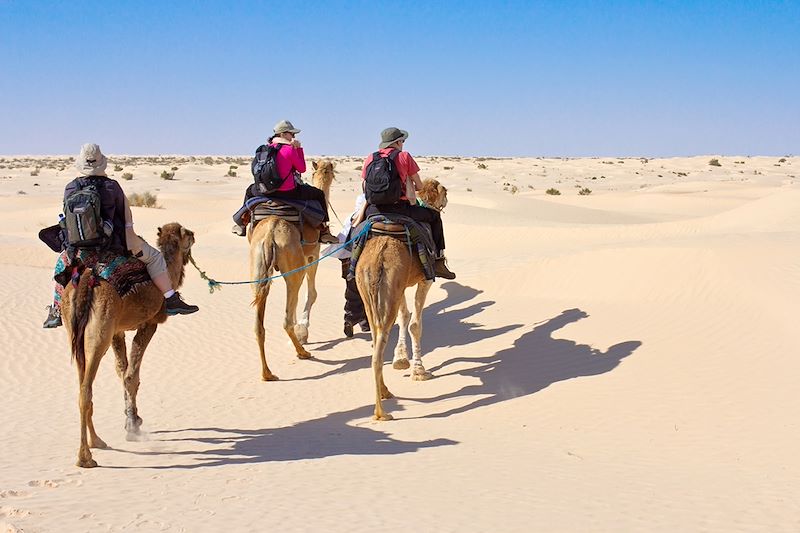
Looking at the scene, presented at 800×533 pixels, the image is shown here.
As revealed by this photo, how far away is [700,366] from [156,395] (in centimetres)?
693

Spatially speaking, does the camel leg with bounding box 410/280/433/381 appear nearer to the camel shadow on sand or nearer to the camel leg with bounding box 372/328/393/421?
the camel shadow on sand

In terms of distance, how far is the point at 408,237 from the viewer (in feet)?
28.3

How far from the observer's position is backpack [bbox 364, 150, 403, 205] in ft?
28.3

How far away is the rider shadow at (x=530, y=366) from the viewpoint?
31.1 ft

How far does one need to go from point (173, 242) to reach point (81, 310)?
1454mm

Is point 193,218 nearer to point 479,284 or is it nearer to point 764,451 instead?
point 479,284

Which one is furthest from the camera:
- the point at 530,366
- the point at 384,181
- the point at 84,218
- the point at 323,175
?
the point at 323,175

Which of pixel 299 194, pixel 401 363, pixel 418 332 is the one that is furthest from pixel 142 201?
pixel 418 332

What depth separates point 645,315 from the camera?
12.1m

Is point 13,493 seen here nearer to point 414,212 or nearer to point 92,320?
point 92,320

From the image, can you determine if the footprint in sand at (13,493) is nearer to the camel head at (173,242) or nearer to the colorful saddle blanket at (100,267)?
the colorful saddle blanket at (100,267)

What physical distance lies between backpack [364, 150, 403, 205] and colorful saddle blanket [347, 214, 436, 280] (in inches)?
8.4

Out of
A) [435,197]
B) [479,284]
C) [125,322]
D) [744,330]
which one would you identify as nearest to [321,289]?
[479,284]

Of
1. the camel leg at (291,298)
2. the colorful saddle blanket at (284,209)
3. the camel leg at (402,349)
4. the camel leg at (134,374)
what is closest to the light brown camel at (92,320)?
the camel leg at (134,374)
